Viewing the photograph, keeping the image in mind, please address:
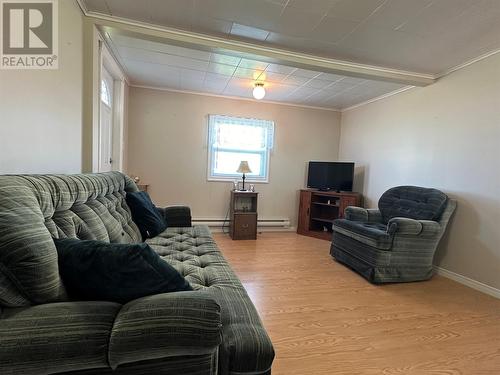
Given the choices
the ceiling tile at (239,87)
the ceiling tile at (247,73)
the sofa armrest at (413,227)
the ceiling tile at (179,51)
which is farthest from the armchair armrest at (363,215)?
the ceiling tile at (179,51)

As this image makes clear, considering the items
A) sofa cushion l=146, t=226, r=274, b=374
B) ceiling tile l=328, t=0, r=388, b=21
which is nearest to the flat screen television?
ceiling tile l=328, t=0, r=388, b=21

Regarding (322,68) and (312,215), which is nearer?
(322,68)

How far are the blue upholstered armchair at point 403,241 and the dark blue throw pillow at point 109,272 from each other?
7.76ft

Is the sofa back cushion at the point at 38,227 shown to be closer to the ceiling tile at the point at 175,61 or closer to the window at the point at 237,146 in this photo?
the ceiling tile at the point at 175,61

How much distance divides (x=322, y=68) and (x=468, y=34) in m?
1.23

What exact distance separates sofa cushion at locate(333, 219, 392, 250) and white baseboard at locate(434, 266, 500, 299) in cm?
78

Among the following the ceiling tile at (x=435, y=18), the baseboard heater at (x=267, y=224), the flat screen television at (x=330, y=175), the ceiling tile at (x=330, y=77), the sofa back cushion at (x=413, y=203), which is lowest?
the baseboard heater at (x=267, y=224)

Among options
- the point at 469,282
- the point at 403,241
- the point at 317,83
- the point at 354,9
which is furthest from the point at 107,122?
the point at 469,282

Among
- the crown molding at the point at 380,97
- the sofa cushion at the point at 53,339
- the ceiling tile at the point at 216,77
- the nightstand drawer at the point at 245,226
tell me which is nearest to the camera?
the sofa cushion at the point at 53,339

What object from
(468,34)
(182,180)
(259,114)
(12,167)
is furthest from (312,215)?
(12,167)

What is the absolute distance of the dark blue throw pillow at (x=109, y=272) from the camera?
0.87 meters

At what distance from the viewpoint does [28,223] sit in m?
0.81

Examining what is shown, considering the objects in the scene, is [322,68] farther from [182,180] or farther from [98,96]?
[182,180]

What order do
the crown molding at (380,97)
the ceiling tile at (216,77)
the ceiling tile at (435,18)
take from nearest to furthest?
Result: the ceiling tile at (435,18) → the ceiling tile at (216,77) → the crown molding at (380,97)
